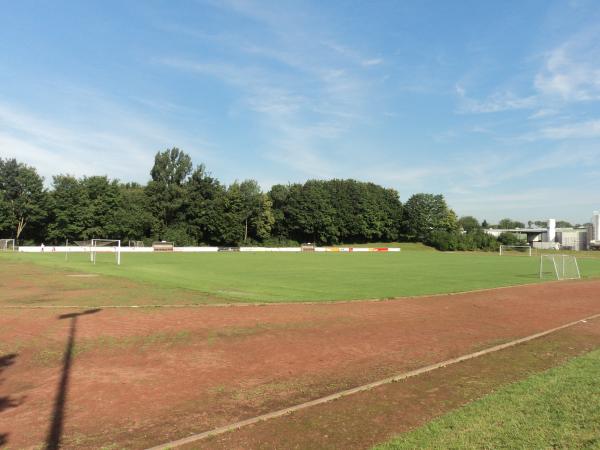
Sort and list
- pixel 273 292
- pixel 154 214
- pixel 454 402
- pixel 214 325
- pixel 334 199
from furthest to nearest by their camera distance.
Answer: pixel 334 199 → pixel 154 214 → pixel 273 292 → pixel 214 325 → pixel 454 402

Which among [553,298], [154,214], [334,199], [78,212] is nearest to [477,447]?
[553,298]

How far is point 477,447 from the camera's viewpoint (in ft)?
15.8

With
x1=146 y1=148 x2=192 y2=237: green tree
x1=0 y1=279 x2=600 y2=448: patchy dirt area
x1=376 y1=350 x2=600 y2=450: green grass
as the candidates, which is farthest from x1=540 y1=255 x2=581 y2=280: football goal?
x1=146 y1=148 x2=192 y2=237: green tree

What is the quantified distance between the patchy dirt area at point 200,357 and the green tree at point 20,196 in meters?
67.5

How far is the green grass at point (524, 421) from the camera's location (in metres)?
4.95

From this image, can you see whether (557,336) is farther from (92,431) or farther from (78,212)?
(78,212)

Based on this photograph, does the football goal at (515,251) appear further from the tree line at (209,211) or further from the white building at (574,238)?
the white building at (574,238)

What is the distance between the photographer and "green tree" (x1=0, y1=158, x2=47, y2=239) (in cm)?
6956

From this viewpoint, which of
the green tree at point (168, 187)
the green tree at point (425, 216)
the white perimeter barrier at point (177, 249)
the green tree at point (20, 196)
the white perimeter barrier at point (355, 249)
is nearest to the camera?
the white perimeter barrier at point (177, 249)

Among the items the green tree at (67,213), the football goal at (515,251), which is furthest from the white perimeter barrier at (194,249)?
the football goal at (515,251)

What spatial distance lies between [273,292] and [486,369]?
12.5 m

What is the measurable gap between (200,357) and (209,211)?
255 ft

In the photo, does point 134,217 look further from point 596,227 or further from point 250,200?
point 596,227

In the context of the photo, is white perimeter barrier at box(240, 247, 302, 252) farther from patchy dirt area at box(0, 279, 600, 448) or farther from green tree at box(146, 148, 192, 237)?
patchy dirt area at box(0, 279, 600, 448)
